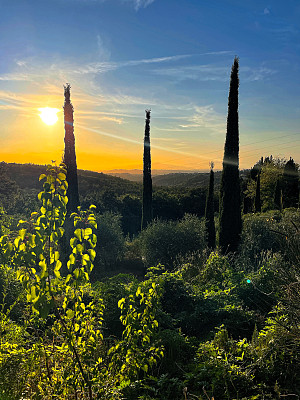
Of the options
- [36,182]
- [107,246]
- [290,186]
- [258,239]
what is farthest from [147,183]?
[36,182]

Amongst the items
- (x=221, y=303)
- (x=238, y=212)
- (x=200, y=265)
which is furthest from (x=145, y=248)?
(x=221, y=303)

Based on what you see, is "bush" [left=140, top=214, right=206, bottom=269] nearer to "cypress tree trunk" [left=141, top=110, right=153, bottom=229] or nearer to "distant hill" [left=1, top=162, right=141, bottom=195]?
"cypress tree trunk" [left=141, top=110, right=153, bottom=229]

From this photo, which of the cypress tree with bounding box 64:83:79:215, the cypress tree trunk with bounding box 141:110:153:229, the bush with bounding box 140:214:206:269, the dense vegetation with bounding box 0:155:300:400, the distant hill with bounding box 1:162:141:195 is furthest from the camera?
the distant hill with bounding box 1:162:141:195

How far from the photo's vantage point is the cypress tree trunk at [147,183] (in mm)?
22178

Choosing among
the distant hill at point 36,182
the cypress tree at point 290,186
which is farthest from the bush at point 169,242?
the distant hill at point 36,182

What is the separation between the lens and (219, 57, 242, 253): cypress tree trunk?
15742mm

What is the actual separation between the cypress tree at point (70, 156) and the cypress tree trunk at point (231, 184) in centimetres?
818

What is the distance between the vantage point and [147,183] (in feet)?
74.4

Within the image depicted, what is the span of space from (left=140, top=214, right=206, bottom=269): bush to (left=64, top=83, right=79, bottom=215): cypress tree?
559 cm

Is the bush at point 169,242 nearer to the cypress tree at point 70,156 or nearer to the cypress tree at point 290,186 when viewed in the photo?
the cypress tree at point 70,156

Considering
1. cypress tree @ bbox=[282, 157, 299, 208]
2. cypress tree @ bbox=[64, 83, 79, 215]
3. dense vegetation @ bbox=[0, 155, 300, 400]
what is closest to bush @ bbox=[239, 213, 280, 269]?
dense vegetation @ bbox=[0, 155, 300, 400]

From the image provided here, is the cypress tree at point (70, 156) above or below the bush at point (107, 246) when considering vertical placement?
above

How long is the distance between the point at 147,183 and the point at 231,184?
794 cm

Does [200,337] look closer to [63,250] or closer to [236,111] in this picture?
[63,250]
